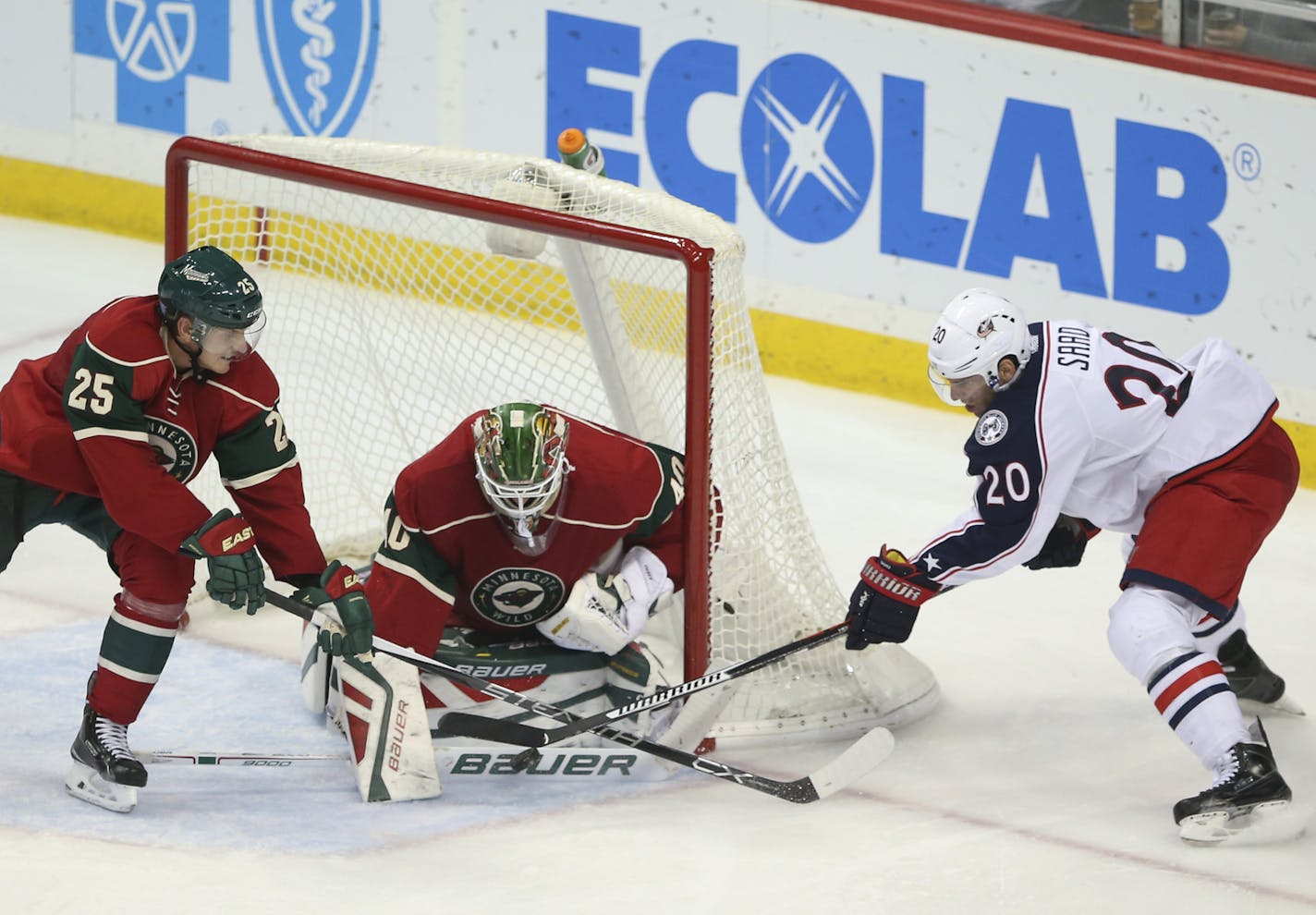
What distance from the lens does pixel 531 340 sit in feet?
16.0

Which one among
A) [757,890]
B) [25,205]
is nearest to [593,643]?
[757,890]

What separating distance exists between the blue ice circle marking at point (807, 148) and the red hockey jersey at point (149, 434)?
2.46 metres

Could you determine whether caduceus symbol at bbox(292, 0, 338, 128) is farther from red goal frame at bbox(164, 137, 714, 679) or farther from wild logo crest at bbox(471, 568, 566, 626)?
wild logo crest at bbox(471, 568, 566, 626)

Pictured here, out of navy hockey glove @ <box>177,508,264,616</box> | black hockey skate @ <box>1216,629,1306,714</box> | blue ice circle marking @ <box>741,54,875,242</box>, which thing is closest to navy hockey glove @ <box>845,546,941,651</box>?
black hockey skate @ <box>1216,629,1306,714</box>

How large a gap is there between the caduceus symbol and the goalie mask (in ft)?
10.4

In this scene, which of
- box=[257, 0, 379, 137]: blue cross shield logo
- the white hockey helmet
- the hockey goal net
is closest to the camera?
the white hockey helmet

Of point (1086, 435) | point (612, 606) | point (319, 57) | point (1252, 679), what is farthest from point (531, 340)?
point (319, 57)

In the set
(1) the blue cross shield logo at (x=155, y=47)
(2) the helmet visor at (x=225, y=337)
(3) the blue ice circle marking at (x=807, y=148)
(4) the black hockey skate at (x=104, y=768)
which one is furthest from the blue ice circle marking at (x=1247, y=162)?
(1) the blue cross shield logo at (x=155, y=47)

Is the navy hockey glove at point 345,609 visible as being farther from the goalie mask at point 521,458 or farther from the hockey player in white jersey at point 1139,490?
the hockey player in white jersey at point 1139,490

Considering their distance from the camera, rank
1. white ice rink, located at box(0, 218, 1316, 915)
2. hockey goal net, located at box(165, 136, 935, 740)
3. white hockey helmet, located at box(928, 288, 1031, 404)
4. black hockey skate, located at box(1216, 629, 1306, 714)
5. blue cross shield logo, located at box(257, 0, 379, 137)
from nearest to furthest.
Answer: white ice rink, located at box(0, 218, 1316, 915), white hockey helmet, located at box(928, 288, 1031, 404), hockey goal net, located at box(165, 136, 935, 740), black hockey skate, located at box(1216, 629, 1306, 714), blue cross shield logo, located at box(257, 0, 379, 137)

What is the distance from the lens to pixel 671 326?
4.51 metres

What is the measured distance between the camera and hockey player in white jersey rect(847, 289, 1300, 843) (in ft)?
12.5

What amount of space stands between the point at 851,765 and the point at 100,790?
129 cm

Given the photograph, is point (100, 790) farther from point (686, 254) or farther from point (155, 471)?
point (686, 254)
